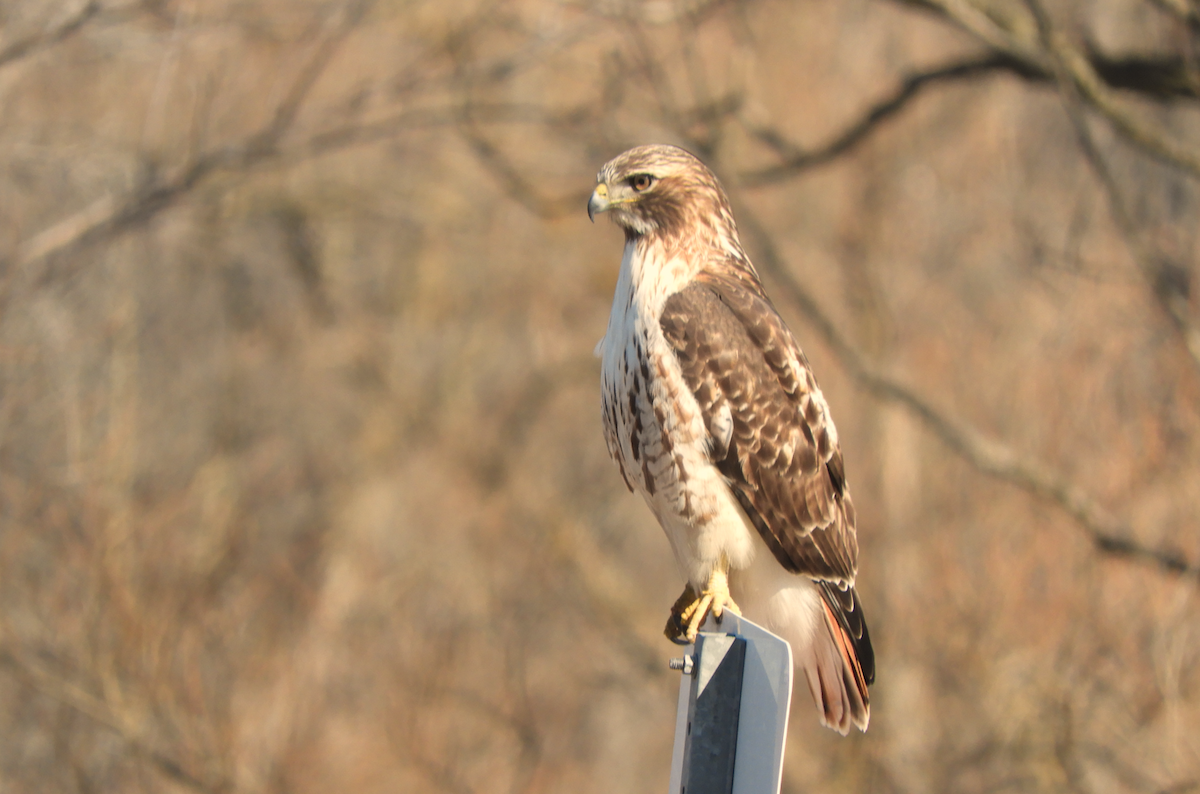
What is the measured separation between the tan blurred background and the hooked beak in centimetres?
447

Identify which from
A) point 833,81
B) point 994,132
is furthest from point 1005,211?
point 833,81

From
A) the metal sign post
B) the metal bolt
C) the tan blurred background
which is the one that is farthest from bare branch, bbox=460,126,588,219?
the metal sign post

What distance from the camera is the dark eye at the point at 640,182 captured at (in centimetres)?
298

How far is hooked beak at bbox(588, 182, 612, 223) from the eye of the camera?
2.92m

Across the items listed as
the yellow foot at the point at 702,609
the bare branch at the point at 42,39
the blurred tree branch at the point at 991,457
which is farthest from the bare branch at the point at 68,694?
the yellow foot at the point at 702,609

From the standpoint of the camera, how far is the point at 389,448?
1218 cm

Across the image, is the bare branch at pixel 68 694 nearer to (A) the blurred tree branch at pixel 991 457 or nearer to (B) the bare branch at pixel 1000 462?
(A) the blurred tree branch at pixel 991 457

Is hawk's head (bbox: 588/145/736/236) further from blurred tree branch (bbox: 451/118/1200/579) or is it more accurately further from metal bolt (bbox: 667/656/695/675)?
blurred tree branch (bbox: 451/118/1200/579)

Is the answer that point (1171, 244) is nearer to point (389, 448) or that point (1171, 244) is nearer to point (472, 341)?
point (472, 341)

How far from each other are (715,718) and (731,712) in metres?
0.03

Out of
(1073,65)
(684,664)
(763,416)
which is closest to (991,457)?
(1073,65)

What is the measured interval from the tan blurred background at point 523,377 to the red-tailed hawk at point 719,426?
14.2 feet

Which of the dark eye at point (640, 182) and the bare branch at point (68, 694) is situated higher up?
the dark eye at point (640, 182)

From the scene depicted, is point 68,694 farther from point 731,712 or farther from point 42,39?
point 731,712
